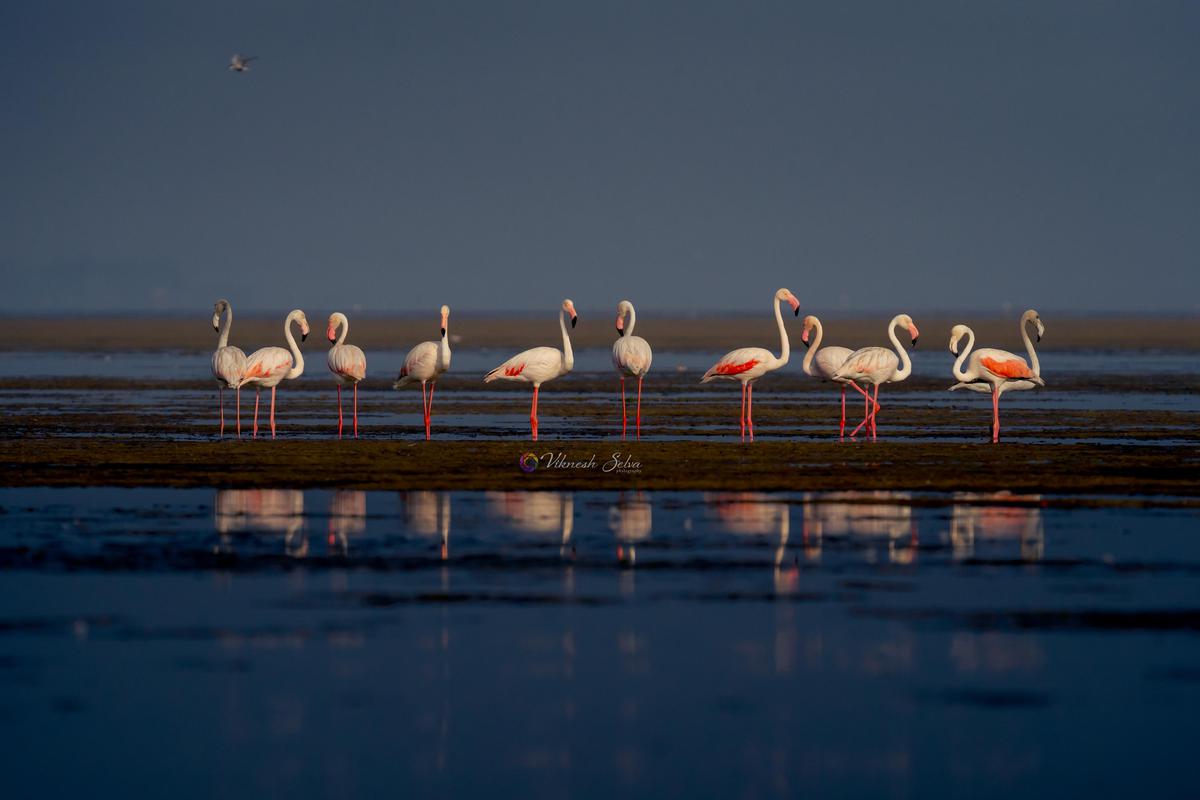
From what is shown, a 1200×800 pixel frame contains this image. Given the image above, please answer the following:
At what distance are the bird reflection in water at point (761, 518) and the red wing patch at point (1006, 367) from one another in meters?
8.43

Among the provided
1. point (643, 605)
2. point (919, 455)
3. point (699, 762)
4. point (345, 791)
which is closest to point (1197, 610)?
point (643, 605)

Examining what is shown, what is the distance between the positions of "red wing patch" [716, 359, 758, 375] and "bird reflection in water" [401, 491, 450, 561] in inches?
351

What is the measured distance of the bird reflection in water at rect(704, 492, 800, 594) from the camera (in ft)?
45.7

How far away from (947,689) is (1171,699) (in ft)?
4.06

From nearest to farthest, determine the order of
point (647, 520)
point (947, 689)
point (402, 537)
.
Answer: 1. point (947, 689)
2. point (402, 537)
3. point (647, 520)

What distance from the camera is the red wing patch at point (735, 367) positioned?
2664 centimetres

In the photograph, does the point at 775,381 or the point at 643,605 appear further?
the point at 775,381

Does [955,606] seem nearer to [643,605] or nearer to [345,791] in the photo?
[643,605]

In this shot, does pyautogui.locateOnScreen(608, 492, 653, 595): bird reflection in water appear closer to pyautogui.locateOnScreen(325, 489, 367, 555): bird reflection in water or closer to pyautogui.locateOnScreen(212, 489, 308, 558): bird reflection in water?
pyautogui.locateOnScreen(325, 489, 367, 555): bird reflection in water

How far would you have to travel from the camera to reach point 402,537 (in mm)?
15477

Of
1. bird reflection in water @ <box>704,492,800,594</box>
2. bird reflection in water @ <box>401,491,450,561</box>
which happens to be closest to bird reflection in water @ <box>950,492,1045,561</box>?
bird reflection in water @ <box>704,492,800,594</box>

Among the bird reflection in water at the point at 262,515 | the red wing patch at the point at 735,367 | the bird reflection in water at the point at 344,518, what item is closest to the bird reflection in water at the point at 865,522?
the bird reflection in water at the point at 344,518

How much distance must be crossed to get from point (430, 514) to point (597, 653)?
6158 millimetres

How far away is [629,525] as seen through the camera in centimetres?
1641
